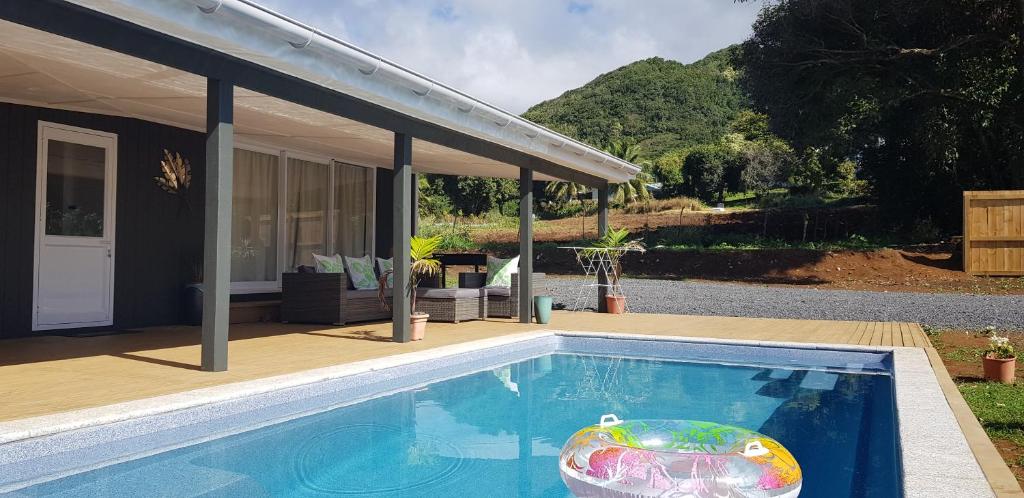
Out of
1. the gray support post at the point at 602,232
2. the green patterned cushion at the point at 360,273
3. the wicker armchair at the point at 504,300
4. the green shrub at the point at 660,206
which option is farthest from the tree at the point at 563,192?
the green patterned cushion at the point at 360,273

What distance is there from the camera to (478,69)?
65312mm

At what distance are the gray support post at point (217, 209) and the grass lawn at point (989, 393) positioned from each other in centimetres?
479

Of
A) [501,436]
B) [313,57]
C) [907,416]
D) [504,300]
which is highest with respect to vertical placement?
[313,57]

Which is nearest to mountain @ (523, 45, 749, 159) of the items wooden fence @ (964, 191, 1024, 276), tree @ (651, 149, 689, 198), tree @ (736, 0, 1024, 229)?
tree @ (651, 149, 689, 198)

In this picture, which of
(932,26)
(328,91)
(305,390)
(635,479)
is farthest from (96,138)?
(932,26)

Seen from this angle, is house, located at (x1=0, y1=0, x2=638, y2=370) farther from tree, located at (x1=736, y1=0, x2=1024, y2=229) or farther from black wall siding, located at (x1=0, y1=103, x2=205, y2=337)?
tree, located at (x1=736, y1=0, x2=1024, y2=229)

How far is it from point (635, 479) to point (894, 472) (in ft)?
6.19

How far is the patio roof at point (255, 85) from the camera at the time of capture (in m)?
4.48

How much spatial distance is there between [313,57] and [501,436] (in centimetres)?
306

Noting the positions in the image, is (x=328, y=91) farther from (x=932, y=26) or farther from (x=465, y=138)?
(x=932, y=26)

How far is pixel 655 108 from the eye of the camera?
53.2m

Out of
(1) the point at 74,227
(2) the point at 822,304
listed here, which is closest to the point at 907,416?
(1) the point at 74,227

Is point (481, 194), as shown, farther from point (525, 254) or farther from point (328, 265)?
point (328, 265)

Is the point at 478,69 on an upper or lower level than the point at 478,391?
upper
